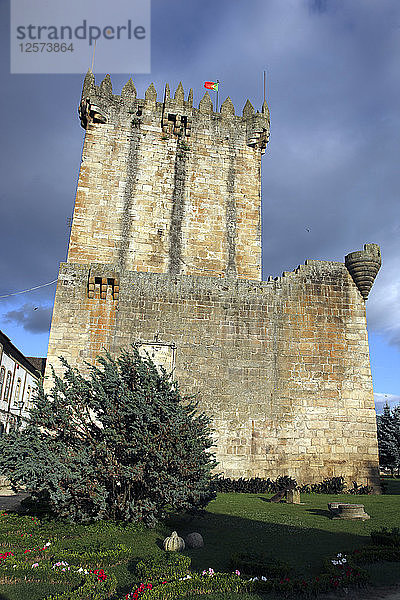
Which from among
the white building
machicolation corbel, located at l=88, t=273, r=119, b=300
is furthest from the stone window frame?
machicolation corbel, located at l=88, t=273, r=119, b=300

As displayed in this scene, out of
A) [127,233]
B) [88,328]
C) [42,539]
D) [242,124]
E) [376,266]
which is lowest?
[42,539]

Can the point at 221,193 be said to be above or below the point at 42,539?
above

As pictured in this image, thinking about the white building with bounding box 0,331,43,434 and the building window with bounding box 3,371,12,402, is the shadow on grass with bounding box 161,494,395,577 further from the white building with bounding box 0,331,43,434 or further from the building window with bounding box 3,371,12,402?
the building window with bounding box 3,371,12,402

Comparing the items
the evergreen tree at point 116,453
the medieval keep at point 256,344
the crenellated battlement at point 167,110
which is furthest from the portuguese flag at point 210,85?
the evergreen tree at point 116,453

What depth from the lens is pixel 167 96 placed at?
22.6m

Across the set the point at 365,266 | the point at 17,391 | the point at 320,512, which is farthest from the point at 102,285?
the point at 17,391

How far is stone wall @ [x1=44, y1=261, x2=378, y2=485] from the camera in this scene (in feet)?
50.3

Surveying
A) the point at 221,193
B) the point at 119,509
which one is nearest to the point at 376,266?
the point at 221,193

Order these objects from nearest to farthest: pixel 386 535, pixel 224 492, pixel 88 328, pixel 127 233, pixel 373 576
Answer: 1. pixel 373 576
2. pixel 386 535
3. pixel 224 492
4. pixel 88 328
5. pixel 127 233

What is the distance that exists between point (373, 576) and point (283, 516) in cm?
441

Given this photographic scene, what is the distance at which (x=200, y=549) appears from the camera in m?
7.42

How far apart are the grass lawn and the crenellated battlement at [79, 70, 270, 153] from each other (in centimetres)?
1784

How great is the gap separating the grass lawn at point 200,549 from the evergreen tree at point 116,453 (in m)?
0.53

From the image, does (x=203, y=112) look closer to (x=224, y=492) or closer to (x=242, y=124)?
(x=242, y=124)
